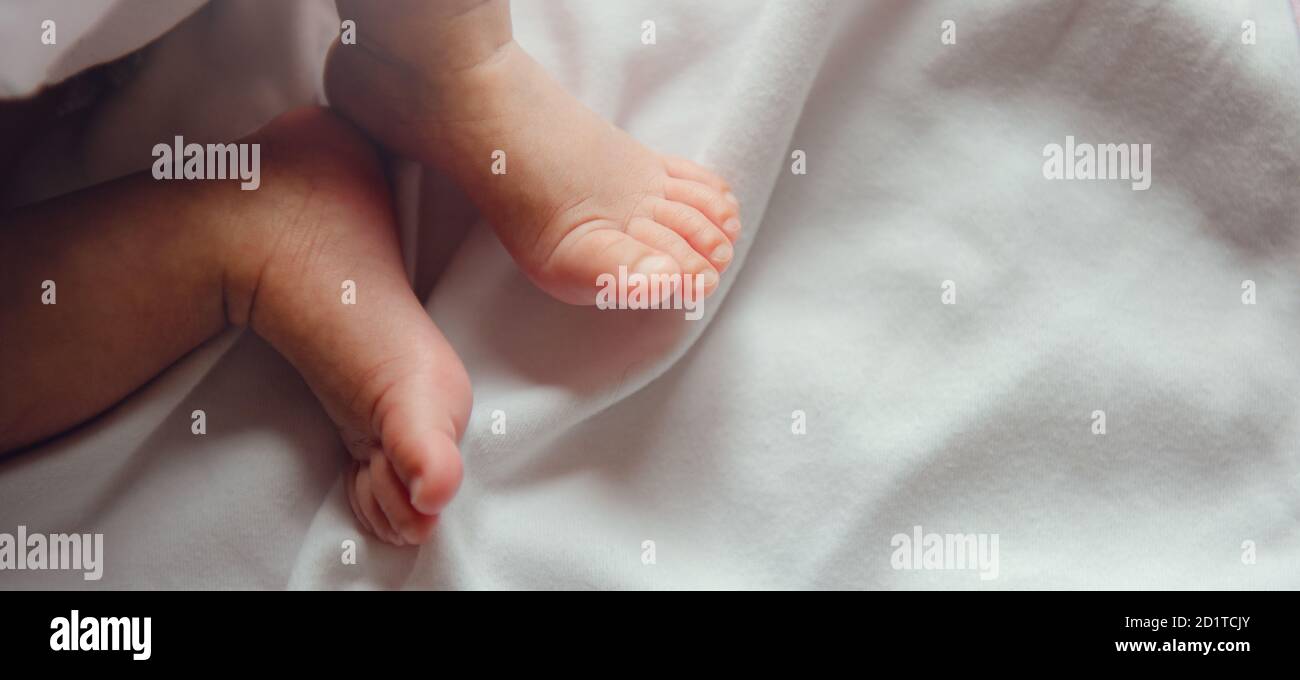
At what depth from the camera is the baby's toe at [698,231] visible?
2.46 feet

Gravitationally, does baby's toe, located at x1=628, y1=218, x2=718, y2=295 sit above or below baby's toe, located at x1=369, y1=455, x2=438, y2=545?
above

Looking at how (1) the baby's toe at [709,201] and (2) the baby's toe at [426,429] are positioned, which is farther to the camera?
(1) the baby's toe at [709,201]

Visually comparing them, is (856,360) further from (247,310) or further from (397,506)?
(247,310)

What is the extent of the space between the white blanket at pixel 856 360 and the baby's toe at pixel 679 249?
0.05 metres

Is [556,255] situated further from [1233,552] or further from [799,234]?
[1233,552]

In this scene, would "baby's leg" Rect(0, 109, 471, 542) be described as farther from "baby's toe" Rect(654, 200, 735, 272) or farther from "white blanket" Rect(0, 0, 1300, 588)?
"baby's toe" Rect(654, 200, 735, 272)

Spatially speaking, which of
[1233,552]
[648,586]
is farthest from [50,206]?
[1233,552]

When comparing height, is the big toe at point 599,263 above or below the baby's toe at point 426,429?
above

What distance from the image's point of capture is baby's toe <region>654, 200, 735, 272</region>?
2.46ft

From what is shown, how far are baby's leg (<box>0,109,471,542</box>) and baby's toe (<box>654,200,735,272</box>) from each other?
0.64 ft

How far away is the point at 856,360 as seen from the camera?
80 centimetres
